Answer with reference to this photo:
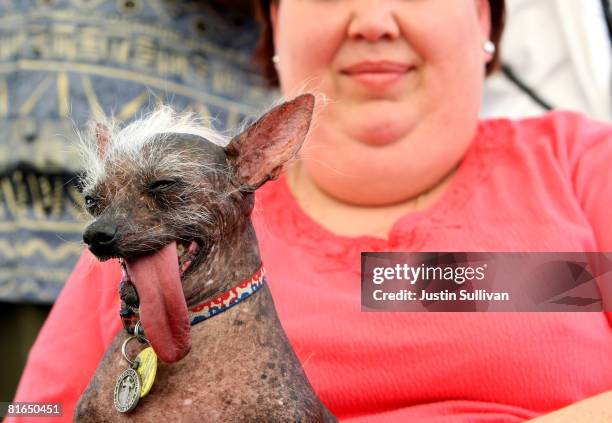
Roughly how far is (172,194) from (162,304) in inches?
3.4

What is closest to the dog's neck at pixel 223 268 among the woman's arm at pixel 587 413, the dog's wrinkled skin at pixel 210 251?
the dog's wrinkled skin at pixel 210 251

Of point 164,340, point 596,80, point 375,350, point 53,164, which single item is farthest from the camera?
point 596,80

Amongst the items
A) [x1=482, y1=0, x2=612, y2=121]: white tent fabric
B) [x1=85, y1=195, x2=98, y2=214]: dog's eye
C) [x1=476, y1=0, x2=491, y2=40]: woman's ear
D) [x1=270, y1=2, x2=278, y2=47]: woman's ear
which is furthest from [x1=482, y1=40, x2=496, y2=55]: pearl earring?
[x1=85, y1=195, x2=98, y2=214]: dog's eye

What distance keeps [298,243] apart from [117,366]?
0.52 m

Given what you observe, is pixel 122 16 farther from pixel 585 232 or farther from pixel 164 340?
pixel 164 340

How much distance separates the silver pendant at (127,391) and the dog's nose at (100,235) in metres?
0.12

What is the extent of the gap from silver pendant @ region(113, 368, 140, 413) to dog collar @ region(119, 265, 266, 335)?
34mm

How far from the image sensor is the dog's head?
605 millimetres

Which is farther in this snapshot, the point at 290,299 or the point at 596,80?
the point at 596,80

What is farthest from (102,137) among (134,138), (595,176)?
(595,176)

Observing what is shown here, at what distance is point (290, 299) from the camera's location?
108 cm

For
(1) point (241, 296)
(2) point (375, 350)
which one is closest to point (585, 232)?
(2) point (375, 350)

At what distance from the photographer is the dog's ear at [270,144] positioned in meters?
0.68

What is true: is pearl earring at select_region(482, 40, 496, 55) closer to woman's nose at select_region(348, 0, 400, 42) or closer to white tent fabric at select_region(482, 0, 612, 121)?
woman's nose at select_region(348, 0, 400, 42)
